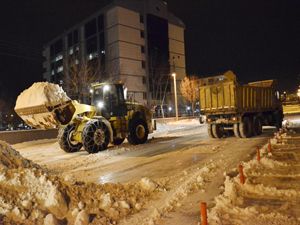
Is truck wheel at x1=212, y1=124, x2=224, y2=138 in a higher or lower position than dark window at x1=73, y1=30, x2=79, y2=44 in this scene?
lower

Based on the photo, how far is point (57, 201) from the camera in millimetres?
6277

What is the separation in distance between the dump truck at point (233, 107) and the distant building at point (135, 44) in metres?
37.2

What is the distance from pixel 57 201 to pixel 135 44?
189 ft

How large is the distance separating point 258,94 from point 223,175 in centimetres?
1147

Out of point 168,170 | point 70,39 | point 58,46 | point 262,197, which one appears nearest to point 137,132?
point 168,170

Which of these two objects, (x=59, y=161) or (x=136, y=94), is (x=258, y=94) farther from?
(x=136, y=94)

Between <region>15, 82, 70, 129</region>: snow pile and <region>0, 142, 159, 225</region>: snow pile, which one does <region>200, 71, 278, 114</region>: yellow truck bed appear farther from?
<region>0, 142, 159, 225</region>: snow pile

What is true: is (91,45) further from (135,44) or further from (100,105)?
(100,105)

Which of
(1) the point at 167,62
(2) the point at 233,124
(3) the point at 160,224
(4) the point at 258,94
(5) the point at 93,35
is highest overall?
(5) the point at 93,35

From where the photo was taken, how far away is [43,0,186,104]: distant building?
59.4 meters

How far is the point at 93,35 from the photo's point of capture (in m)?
65.1

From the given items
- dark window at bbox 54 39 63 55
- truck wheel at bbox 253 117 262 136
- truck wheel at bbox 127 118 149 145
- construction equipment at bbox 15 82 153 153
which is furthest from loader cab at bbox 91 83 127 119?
dark window at bbox 54 39 63 55

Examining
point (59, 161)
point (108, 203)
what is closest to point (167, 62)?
point (59, 161)

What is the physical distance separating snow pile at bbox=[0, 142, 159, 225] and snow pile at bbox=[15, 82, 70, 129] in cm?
692
